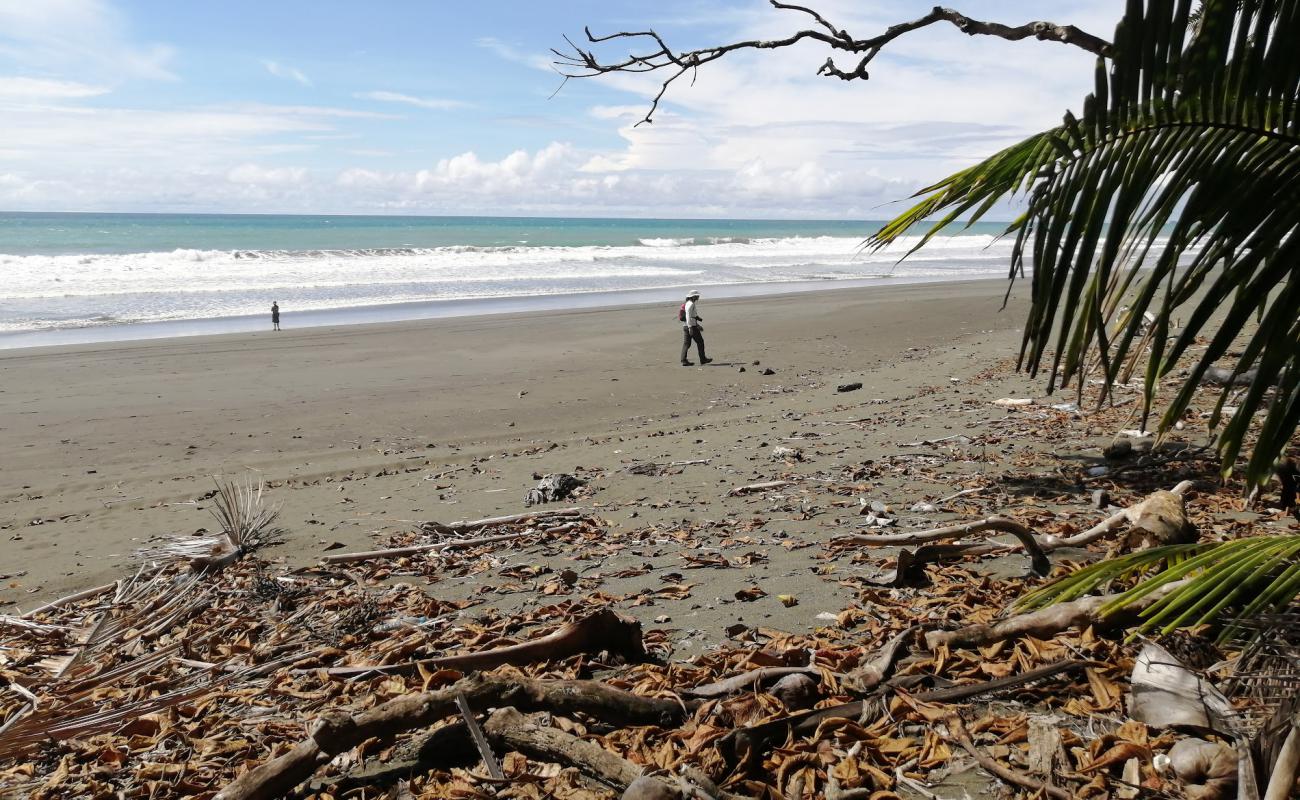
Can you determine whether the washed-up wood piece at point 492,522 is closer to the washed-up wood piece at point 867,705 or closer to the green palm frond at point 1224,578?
the washed-up wood piece at point 867,705

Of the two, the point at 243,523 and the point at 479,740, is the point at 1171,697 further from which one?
the point at 243,523

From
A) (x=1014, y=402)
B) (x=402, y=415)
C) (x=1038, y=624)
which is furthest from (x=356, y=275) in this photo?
(x=1038, y=624)

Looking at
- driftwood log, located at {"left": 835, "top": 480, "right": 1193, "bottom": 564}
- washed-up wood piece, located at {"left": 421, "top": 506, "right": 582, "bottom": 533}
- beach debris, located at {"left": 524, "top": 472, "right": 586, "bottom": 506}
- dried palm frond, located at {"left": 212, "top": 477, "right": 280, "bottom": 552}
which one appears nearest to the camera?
driftwood log, located at {"left": 835, "top": 480, "right": 1193, "bottom": 564}

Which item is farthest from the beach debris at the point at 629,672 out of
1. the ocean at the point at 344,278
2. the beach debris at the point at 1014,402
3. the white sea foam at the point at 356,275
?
the white sea foam at the point at 356,275

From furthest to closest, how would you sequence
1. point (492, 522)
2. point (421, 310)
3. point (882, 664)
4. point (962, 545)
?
point (421, 310), point (492, 522), point (962, 545), point (882, 664)

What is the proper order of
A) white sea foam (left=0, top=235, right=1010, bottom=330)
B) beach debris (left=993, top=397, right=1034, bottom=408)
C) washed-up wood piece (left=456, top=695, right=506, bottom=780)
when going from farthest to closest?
1. white sea foam (left=0, top=235, right=1010, bottom=330)
2. beach debris (left=993, top=397, right=1034, bottom=408)
3. washed-up wood piece (left=456, top=695, right=506, bottom=780)

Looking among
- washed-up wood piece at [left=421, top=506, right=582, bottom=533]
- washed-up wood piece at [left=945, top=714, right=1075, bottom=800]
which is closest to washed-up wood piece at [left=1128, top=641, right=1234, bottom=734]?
washed-up wood piece at [left=945, top=714, right=1075, bottom=800]

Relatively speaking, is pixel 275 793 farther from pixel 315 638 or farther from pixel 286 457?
pixel 286 457

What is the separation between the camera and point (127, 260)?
43.2 m

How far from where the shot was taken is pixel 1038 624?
2.86m

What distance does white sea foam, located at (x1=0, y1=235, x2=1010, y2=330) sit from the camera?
27234 mm

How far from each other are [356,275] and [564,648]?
37.3m

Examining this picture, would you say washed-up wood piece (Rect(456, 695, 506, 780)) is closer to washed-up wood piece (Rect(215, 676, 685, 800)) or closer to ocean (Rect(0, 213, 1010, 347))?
washed-up wood piece (Rect(215, 676, 685, 800))

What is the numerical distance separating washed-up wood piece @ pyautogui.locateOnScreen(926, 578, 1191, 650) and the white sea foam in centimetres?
2496
